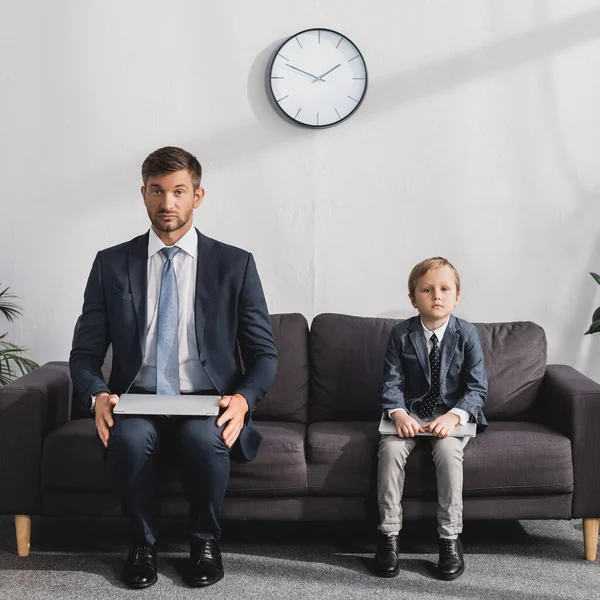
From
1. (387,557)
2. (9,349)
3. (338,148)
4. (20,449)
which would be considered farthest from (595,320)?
(9,349)

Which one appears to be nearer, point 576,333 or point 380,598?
point 380,598

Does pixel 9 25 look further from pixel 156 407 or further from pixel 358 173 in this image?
pixel 156 407

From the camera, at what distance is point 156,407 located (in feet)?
7.46

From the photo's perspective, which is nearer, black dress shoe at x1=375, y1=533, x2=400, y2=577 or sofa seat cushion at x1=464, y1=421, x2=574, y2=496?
black dress shoe at x1=375, y1=533, x2=400, y2=577

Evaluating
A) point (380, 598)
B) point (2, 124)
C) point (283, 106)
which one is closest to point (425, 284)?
point (380, 598)

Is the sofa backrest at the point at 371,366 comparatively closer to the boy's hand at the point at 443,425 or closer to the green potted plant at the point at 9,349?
the boy's hand at the point at 443,425

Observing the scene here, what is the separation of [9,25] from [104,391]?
1.82 metres

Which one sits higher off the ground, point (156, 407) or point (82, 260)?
point (82, 260)

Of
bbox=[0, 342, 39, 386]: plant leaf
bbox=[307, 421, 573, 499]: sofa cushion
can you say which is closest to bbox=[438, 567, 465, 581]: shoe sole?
bbox=[307, 421, 573, 499]: sofa cushion

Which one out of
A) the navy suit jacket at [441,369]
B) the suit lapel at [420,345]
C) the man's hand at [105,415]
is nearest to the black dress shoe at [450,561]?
the navy suit jacket at [441,369]

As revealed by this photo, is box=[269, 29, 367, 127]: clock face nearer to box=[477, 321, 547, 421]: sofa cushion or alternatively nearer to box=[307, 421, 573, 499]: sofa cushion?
box=[477, 321, 547, 421]: sofa cushion

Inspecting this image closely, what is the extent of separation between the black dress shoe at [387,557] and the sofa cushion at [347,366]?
566mm

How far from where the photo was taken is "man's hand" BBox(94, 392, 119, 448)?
2301 mm

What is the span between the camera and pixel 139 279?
2.47 meters
